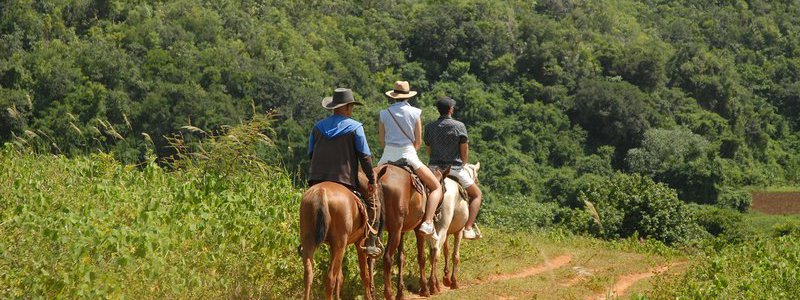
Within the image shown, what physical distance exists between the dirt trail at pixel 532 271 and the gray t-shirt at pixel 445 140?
148 cm

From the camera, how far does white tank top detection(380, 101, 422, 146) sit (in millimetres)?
11285

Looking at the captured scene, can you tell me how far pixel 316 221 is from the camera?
9.38m

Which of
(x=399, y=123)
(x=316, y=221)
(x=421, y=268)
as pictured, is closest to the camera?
(x=316, y=221)

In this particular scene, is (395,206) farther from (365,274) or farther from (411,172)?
(365,274)

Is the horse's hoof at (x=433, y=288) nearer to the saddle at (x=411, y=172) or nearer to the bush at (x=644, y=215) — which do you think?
the saddle at (x=411, y=172)

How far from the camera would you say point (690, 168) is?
190ft

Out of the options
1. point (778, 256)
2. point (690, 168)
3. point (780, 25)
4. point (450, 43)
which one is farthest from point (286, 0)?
point (778, 256)

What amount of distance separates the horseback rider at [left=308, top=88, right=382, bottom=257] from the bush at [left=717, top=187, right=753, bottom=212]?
159ft

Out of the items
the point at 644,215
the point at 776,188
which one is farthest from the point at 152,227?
the point at 776,188

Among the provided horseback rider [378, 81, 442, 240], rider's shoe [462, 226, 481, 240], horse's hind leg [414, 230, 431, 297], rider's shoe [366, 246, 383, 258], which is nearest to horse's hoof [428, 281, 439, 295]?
horse's hind leg [414, 230, 431, 297]

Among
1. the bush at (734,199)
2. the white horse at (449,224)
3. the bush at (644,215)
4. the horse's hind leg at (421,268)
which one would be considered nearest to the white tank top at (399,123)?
the white horse at (449,224)

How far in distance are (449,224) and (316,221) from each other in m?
3.44

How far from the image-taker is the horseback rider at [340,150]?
32.6 feet

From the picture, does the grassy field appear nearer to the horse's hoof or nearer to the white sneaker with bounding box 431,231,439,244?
the horse's hoof
